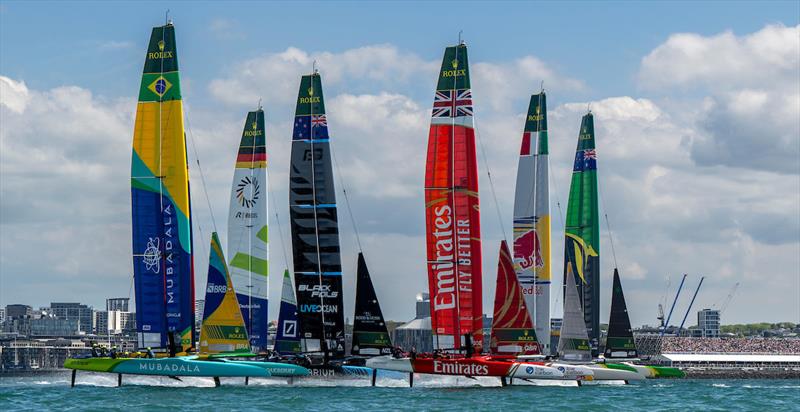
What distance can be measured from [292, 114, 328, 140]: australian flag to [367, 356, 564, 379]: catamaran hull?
12793mm

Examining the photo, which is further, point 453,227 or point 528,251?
point 528,251

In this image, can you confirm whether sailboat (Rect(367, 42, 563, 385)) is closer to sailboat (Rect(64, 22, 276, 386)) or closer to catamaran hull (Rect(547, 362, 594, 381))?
catamaran hull (Rect(547, 362, 594, 381))

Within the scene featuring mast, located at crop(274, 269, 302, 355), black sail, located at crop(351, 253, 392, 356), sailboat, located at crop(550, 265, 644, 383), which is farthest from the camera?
sailboat, located at crop(550, 265, 644, 383)

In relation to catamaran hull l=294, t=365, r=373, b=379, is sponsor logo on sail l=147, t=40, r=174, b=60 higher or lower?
higher

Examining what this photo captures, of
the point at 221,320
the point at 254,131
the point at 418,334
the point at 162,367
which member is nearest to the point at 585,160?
the point at 254,131

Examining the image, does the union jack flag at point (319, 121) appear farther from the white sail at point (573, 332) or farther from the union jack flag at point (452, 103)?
the white sail at point (573, 332)

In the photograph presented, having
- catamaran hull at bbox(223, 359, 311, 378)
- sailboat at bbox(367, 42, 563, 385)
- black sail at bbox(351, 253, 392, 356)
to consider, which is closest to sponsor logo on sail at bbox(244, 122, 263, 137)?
black sail at bbox(351, 253, 392, 356)

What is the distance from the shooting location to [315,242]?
212 feet

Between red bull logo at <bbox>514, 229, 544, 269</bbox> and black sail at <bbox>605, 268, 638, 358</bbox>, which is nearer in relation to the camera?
red bull logo at <bbox>514, 229, 544, 269</bbox>

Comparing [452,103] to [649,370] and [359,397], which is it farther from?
[649,370]

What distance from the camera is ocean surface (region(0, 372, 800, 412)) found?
48188mm

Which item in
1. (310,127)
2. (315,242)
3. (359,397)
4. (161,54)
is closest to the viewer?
(359,397)

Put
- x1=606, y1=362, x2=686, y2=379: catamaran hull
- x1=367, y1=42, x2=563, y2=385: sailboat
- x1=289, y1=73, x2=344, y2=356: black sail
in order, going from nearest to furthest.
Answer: x1=367, y1=42, x2=563, y2=385: sailboat < x1=289, y1=73, x2=344, y2=356: black sail < x1=606, y1=362, x2=686, y2=379: catamaran hull

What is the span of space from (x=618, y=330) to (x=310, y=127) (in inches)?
923
